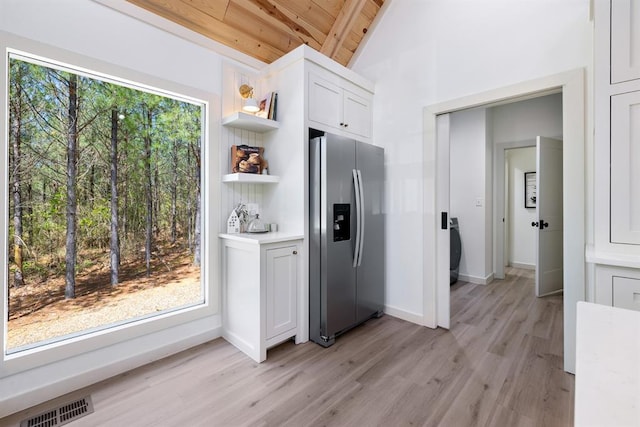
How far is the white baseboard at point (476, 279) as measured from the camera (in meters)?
4.23

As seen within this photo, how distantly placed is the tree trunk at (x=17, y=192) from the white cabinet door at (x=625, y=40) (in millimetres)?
3498

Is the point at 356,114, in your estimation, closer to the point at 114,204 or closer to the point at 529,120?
the point at 114,204

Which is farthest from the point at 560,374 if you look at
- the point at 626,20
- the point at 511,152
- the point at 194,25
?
the point at 511,152

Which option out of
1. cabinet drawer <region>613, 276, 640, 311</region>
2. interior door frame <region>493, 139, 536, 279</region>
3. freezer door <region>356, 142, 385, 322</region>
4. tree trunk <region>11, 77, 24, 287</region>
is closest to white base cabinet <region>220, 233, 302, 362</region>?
freezer door <region>356, 142, 385, 322</region>

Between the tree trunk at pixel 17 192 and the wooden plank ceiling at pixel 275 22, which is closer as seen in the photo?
the tree trunk at pixel 17 192

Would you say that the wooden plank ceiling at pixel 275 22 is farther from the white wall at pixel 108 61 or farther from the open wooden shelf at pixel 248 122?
the open wooden shelf at pixel 248 122

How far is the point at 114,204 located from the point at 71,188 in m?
0.27

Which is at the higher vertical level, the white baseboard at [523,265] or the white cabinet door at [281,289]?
the white cabinet door at [281,289]

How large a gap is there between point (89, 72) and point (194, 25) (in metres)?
0.91

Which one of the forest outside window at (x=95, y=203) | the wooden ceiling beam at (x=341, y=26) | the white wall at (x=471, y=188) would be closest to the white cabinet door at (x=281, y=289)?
the forest outside window at (x=95, y=203)

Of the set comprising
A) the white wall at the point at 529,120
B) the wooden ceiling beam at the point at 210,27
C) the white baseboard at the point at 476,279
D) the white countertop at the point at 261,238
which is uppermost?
the wooden ceiling beam at the point at 210,27

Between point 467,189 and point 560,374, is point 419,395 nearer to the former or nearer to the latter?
point 560,374

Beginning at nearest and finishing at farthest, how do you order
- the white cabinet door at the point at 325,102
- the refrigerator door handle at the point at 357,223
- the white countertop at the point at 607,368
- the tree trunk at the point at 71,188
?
the white countertop at the point at 607,368, the tree trunk at the point at 71,188, the white cabinet door at the point at 325,102, the refrigerator door handle at the point at 357,223

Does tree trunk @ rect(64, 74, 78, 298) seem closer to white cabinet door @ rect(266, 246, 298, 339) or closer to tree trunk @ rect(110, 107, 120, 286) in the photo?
tree trunk @ rect(110, 107, 120, 286)
